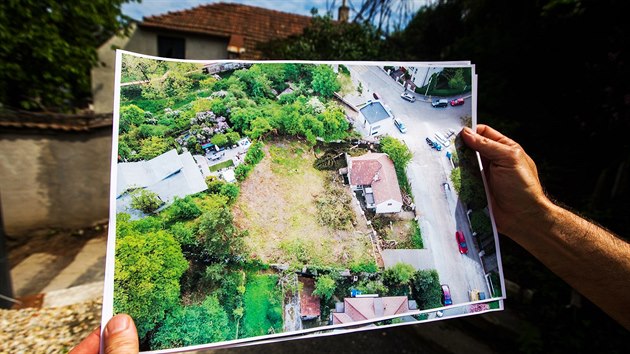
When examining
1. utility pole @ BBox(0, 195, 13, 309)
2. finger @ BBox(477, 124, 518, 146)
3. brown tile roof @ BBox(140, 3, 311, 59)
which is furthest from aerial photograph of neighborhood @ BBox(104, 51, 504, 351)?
brown tile roof @ BBox(140, 3, 311, 59)

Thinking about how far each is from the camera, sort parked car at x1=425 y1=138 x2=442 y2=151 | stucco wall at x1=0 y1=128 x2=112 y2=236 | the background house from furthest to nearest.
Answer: the background house < stucco wall at x1=0 y1=128 x2=112 y2=236 < parked car at x1=425 y1=138 x2=442 y2=151

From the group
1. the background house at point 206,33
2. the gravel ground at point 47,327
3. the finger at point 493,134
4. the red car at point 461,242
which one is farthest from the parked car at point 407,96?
the background house at point 206,33

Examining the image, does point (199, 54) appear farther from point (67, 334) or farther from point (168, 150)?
point (168, 150)

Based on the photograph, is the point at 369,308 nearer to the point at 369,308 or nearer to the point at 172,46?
the point at 369,308

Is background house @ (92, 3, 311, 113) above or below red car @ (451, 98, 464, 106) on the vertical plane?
above

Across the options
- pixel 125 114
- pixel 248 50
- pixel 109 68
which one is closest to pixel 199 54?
pixel 248 50

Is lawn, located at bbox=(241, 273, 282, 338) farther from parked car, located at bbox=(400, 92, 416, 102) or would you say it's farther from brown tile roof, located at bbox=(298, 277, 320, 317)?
parked car, located at bbox=(400, 92, 416, 102)

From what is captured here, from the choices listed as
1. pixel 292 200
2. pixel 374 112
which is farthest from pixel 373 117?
pixel 292 200
